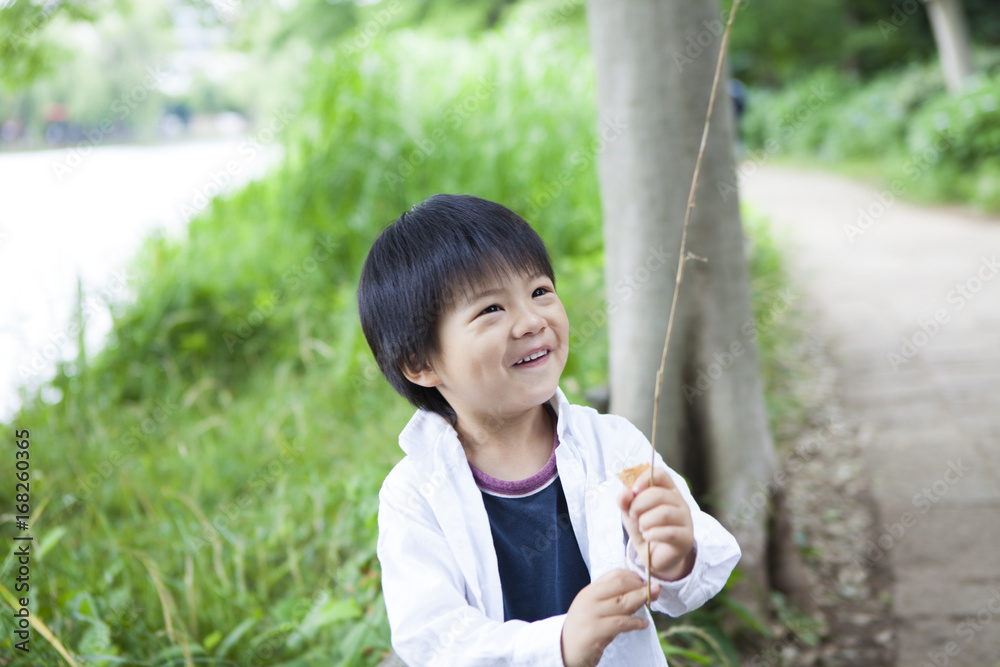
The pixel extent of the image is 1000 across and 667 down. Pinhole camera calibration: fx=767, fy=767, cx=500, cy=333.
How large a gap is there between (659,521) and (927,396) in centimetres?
355

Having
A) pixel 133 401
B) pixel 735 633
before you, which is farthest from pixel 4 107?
pixel 735 633

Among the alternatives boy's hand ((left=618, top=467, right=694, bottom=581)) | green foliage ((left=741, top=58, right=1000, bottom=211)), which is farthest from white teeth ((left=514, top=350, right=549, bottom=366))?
green foliage ((left=741, top=58, right=1000, bottom=211))

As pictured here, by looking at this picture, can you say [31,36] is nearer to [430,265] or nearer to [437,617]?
[430,265]

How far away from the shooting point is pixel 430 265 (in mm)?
1341

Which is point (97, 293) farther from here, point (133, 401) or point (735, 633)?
point (735, 633)

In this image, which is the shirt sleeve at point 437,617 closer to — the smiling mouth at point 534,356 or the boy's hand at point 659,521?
the boy's hand at point 659,521

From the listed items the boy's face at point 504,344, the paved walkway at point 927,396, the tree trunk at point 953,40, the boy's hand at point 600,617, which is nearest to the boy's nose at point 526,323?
the boy's face at point 504,344

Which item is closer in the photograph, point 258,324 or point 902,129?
point 258,324

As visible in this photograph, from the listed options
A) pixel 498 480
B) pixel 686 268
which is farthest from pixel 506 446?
pixel 686 268

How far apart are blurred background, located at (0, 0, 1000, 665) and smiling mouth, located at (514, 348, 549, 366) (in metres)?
1.07

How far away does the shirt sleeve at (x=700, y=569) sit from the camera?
125 cm

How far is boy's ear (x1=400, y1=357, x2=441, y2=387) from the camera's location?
4.66 ft

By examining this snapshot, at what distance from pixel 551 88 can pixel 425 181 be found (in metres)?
1.74

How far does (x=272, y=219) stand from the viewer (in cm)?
582
